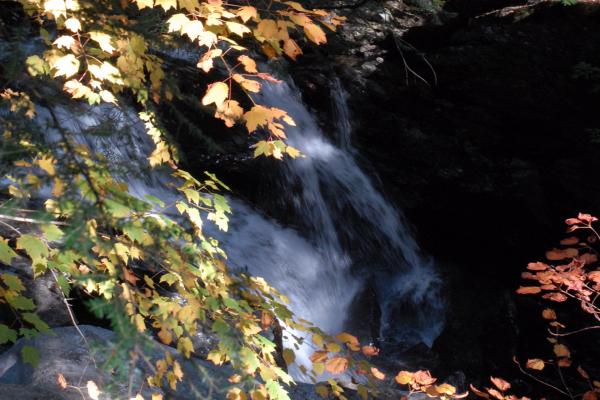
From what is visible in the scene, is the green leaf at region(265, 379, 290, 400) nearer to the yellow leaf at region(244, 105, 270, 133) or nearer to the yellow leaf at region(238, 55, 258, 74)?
the yellow leaf at region(244, 105, 270, 133)

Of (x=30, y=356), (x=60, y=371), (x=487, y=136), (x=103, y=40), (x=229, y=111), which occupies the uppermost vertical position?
(x=103, y=40)

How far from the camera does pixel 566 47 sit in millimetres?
9938

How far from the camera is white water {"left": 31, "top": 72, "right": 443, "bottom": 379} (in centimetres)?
639

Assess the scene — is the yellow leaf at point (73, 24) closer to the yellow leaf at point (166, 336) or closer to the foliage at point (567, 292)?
the yellow leaf at point (166, 336)

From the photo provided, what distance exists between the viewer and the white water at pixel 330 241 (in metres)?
6.39

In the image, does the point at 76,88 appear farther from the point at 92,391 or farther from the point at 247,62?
the point at 92,391

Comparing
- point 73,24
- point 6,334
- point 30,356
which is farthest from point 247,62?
point 30,356

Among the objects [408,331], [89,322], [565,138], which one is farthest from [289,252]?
[565,138]

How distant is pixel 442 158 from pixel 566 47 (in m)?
3.51

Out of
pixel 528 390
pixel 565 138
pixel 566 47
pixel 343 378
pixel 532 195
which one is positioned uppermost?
pixel 566 47

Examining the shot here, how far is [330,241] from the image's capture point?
24.6ft

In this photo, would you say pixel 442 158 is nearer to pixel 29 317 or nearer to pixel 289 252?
pixel 289 252

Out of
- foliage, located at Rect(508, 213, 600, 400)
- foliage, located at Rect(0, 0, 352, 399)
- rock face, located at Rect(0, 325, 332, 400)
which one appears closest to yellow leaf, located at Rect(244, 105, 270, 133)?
foliage, located at Rect(0, 0, 352, 399)

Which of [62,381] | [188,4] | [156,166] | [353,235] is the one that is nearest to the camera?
[188,4]
